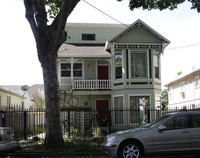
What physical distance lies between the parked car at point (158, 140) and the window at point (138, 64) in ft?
37.5

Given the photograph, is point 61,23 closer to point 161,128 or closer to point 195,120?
point 161,128

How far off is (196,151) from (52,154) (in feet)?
17.1

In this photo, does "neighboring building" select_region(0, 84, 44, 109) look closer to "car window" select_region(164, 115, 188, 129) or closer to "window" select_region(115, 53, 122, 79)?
"window" select_region(115, 53, 122, 79)

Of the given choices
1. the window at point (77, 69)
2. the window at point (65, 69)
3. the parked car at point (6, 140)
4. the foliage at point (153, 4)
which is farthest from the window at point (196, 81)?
the parked car at point (6, 140)

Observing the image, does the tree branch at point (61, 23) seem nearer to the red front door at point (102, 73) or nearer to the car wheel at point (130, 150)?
the car wheel at point (130, 150)

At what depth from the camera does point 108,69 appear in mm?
23266

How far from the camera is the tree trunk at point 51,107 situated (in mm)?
11422

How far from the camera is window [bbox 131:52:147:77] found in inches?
802

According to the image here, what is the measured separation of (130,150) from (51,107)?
13.5 ft

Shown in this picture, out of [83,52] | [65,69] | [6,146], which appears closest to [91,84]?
[83,52]

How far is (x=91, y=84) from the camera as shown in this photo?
2133 centimetres

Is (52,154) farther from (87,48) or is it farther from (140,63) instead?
(87,48)

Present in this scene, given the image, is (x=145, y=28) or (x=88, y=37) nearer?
(x=145, y=28)

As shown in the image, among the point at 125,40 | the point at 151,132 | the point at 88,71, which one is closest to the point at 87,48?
the point at 88,71
